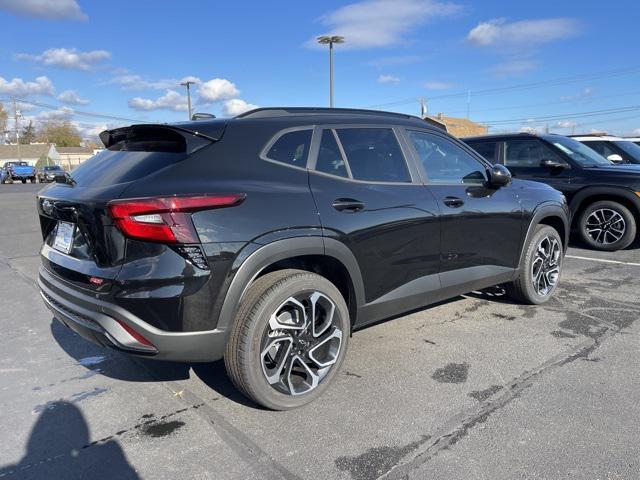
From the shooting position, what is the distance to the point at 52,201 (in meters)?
3.07

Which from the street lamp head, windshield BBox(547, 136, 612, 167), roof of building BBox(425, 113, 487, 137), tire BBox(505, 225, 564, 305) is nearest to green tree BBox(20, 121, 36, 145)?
roof of building BBox(425, 113, 487, 137)

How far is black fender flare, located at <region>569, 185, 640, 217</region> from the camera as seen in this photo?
7.34 m

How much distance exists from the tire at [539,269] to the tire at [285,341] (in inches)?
90.9

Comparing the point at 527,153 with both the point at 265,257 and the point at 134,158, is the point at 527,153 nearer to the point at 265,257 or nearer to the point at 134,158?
the point at 265,257

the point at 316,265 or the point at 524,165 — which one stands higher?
the point at 524,165

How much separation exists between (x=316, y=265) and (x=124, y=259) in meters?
1.19

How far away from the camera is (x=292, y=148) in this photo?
309 cm

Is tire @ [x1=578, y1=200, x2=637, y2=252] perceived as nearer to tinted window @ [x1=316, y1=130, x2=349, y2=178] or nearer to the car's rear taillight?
tinted window @ [x1=316, y1=130, x2=349, y2=178]

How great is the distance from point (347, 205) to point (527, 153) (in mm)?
6018

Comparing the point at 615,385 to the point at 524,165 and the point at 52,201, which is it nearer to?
the point at 52,201

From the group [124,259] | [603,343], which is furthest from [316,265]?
[603,343]

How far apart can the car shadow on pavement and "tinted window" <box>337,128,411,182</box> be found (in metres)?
2.13

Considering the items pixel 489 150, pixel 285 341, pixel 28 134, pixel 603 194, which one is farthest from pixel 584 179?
pixel 28 134

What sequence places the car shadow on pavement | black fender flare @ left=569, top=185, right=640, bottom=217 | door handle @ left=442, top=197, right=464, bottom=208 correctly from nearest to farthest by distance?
the car shadow on pavement, door handle @ left=442, top=197, right=464, bottom=208, black fender flare @ left=569, top=185, right=640, bottom=217
